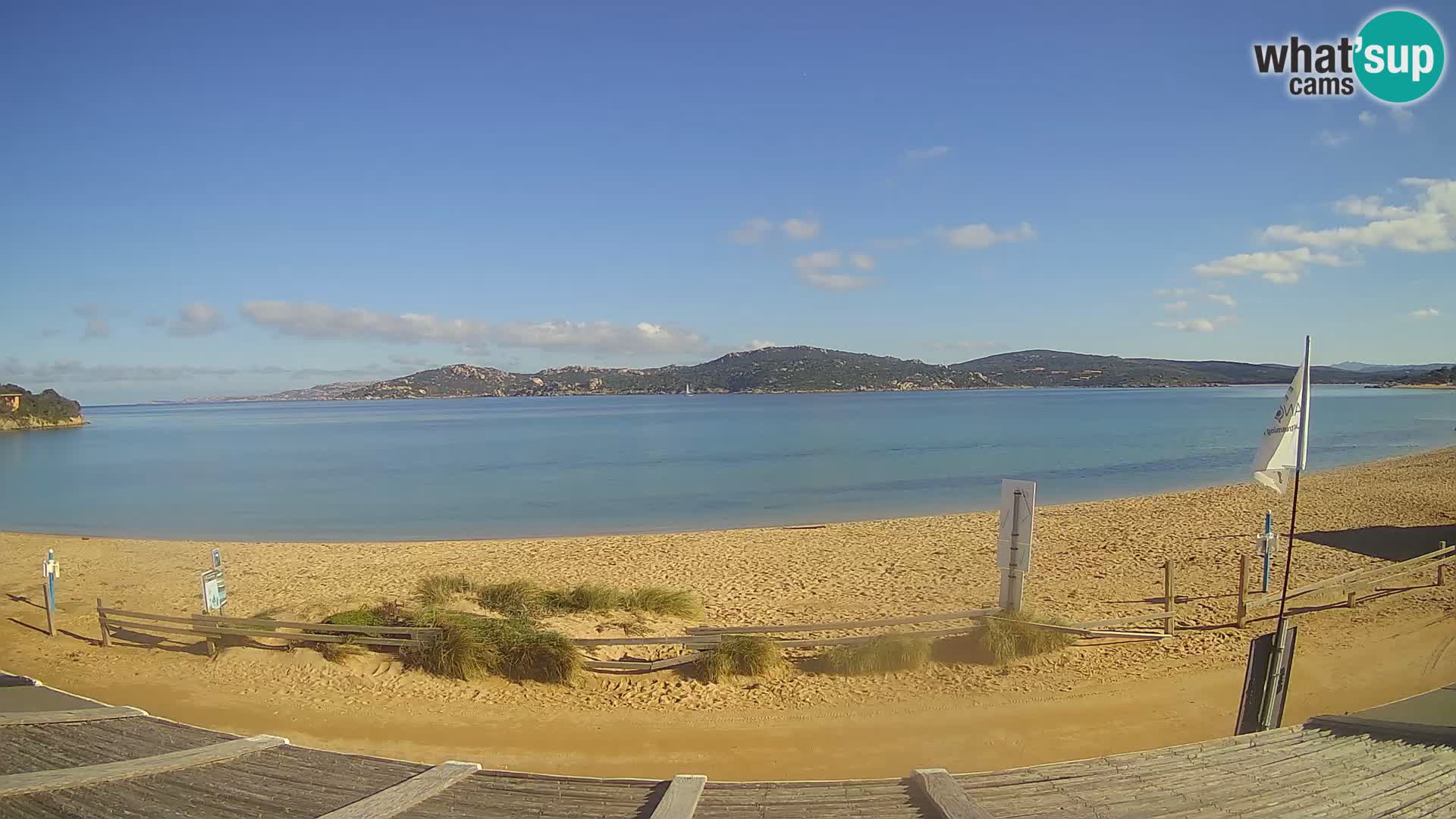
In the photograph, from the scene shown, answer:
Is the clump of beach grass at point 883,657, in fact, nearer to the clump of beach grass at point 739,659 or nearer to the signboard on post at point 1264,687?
the clump of beach grass at point 739,659

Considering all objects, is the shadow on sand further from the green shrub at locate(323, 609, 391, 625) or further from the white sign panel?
the green shrub at locate(323, 609, 391, 625)

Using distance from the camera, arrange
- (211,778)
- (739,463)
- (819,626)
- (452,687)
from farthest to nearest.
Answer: (739,463) → (819,626) → (452,687) → (211,778)

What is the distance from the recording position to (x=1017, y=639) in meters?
9.09

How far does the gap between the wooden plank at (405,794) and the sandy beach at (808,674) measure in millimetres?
2690

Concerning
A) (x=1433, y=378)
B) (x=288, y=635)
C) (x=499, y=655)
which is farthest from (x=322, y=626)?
(x=1433, y=378)

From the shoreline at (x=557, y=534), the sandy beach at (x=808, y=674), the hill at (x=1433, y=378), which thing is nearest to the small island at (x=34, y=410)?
the shoreline at (x=557, y=534)

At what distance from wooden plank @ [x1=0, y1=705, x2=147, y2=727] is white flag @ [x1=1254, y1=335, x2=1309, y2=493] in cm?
778

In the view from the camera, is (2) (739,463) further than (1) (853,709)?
Yes

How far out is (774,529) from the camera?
22.7 meters

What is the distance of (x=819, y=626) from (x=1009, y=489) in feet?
8.49

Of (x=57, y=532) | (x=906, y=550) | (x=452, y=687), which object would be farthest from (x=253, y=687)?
(x=57, y=532)

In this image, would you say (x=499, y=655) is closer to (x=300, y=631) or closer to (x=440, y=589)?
(x=300, y=631)

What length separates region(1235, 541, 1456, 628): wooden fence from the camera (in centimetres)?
1041

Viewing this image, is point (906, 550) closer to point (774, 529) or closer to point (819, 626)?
point (774, 529)
